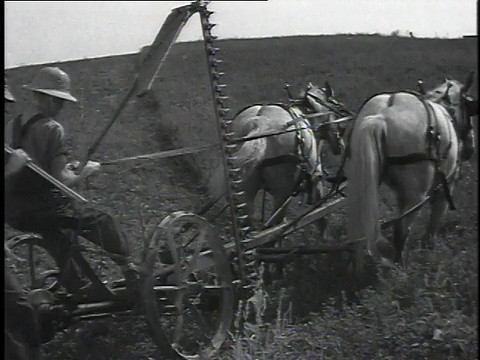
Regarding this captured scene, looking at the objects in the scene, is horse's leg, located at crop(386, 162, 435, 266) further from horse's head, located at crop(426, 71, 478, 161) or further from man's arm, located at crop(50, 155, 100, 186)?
man's arm, located at crop(50, 155, 100, 186)

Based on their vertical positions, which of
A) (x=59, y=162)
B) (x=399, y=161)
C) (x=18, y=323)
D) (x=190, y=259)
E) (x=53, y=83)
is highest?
(x=53, y=83)

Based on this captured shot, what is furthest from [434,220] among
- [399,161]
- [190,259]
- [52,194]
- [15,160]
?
[15,160]

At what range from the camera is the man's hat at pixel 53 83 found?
383 centimetres

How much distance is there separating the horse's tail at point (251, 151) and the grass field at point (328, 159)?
8 cm

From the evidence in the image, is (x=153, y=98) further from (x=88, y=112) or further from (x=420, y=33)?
(x=420, y=33)

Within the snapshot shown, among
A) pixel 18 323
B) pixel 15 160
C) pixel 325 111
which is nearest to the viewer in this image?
pixel 15 160

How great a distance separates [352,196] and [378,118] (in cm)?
31

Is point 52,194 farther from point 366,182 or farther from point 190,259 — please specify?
point 366,182

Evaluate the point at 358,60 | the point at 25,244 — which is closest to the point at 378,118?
the point at 358,60

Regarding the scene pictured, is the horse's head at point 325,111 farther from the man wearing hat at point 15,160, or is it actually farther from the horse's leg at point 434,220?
the man wearing hat at point 15,160

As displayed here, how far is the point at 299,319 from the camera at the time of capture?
13.2 feet

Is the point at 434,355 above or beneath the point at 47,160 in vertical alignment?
beneath

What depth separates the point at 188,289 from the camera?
3961 mm

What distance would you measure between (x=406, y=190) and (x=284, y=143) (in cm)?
49
